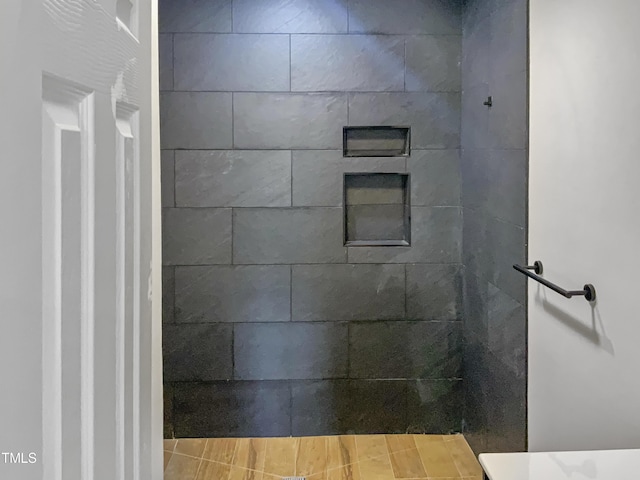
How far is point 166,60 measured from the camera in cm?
315

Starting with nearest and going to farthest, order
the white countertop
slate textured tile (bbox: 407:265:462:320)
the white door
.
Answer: the white door → the white countertop → slate textured tile (bbox: 407:265:462:320)

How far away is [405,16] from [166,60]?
1191 mm

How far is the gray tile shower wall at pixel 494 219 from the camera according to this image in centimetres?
244

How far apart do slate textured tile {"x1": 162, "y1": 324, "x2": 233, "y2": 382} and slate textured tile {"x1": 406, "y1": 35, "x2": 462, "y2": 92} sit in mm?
1551

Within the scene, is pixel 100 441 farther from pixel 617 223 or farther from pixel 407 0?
pixel 407 0

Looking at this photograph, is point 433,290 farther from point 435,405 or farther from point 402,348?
point 435,405

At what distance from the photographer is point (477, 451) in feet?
9.91

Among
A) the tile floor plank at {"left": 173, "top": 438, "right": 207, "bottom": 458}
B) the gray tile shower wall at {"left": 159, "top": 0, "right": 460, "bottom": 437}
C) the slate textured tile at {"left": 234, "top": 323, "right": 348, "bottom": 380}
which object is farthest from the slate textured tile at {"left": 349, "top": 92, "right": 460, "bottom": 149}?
the tile floor plank at {"left": 173, "top": 438, "right": 207, "bottom": 458}

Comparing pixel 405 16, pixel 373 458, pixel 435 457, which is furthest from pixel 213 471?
pixel 405 16

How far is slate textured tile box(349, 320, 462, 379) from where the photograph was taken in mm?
3279

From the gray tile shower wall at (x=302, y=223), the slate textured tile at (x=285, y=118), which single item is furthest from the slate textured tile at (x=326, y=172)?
the slate textured tile at (x=285, y=118)

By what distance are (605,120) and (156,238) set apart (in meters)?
1.21

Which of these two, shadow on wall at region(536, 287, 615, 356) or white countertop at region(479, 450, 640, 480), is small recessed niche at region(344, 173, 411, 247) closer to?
shadow on wall at region(536, 287, 615, 356)

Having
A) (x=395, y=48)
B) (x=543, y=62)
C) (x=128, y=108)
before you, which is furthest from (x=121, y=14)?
(x=395, y=48)
